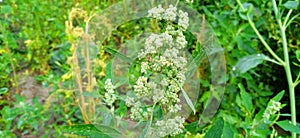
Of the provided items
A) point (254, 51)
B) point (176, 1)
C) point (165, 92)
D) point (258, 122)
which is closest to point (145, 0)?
point (176, 1)

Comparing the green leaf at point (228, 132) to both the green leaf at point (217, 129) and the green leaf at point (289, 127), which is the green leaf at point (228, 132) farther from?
the green leaf at point (289, 127)

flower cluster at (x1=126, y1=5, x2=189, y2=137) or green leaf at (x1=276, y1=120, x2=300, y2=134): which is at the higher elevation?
flower cluster at (x1=126, y1=5, x2=189, y2=137)

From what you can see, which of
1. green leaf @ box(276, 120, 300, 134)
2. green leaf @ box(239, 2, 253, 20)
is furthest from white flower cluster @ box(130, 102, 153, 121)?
green leaf @ box(239, 2, 253, 20)

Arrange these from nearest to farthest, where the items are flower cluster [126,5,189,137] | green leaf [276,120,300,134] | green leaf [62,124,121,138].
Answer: flower cluster [126,5,189,137] < green leaf [62,124,121,138] < green leaf [276,120,300,134]

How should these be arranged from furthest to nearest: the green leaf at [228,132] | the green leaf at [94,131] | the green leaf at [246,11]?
the green leaf at [246,11], the green leaf at [228,132], the green leaf at [94,131]

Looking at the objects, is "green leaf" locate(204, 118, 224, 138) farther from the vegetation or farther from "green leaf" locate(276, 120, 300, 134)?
"green leaf" locate(276, 120, 300, 134)

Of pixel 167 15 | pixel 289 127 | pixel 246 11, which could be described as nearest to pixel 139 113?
pixel 167 15

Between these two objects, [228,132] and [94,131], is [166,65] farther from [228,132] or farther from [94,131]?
[228,132]

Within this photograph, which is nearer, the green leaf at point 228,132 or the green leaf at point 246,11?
the green leaf at point 228,132

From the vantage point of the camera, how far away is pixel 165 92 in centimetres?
71

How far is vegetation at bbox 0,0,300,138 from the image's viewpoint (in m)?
0.72

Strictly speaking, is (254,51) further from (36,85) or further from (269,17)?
(36,85)

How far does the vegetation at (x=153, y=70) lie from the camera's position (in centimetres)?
72

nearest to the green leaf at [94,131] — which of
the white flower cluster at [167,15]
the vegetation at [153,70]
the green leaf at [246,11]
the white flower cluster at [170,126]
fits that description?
the vegetation at [153,70]
